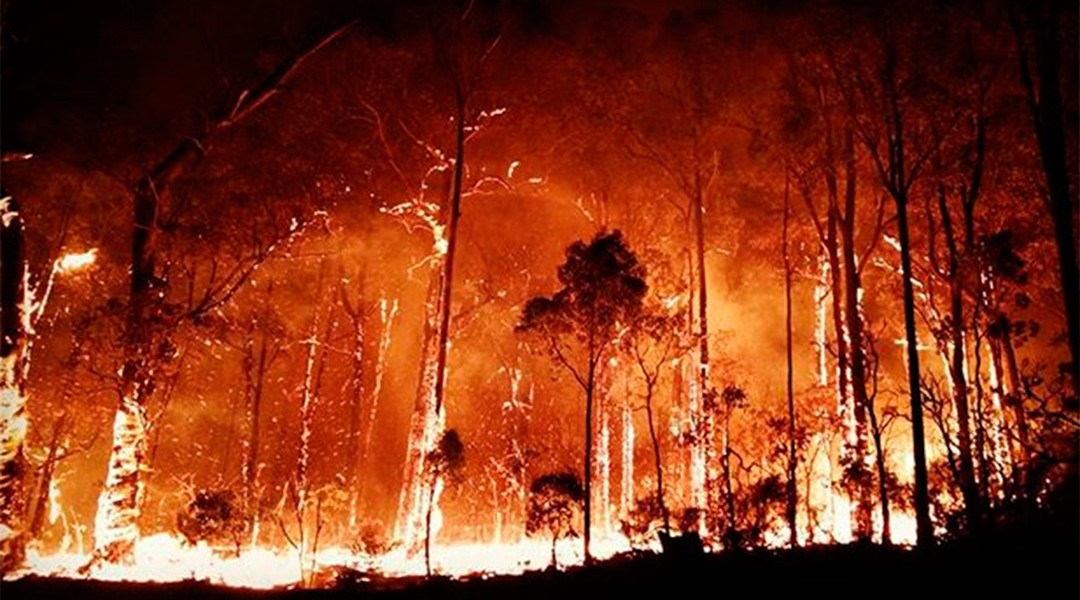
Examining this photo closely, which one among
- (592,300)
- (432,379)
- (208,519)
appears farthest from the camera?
(432,379)

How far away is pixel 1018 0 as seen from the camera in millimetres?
12758

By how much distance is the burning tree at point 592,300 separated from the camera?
50.1 ft

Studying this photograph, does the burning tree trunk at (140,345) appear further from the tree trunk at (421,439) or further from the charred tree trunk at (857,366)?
the charred tree trunk at (857,366)

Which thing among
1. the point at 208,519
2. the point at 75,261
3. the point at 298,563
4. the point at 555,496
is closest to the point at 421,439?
the point at 298,563

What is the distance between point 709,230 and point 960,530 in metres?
14.8

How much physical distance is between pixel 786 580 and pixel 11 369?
42.6 ft

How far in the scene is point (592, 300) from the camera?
15469 millimetres

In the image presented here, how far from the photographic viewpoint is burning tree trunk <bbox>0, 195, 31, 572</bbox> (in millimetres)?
13352

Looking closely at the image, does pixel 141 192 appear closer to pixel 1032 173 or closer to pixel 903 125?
pixel 903 125

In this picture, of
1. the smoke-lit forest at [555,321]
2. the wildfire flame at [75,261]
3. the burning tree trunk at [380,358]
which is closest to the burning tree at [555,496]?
the smoke-lit forest at [555,321]

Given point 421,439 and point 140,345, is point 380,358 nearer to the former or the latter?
point 421,439

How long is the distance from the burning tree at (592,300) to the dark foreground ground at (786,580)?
15.6 feet

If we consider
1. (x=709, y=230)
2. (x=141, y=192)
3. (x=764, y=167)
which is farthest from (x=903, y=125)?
(x=141, y=192)

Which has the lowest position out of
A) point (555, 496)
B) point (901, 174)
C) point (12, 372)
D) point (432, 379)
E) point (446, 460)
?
point (555, 496)
